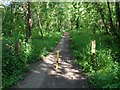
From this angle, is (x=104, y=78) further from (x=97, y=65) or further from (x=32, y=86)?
(x=32, y=86)

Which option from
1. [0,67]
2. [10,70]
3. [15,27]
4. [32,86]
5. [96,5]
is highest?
[96,5]

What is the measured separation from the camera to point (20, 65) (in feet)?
21.5

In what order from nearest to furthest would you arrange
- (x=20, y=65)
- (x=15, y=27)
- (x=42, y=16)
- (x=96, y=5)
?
1. (x=20, y=65)
2. (x=96, y=5)
3. (x=15, y=27)
4. (x=42, y=16)

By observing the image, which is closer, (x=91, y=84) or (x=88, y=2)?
(x=91, y=84)

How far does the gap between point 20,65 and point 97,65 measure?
5.20 m

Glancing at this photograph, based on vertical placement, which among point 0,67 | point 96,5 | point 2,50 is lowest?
point 0,67

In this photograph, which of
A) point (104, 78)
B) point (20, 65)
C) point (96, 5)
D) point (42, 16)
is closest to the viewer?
point (104, 78)

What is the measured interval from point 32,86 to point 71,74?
8.12ft

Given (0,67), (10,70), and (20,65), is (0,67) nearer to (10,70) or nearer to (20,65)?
(10,70)

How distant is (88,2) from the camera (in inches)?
514

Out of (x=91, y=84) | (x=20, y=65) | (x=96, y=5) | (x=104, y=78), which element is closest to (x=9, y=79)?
(x=20, y=65)

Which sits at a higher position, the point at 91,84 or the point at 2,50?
the point at 2,50

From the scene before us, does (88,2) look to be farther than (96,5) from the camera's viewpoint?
Yes

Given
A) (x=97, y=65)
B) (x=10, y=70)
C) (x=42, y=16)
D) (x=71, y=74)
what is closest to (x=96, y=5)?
(x=97, y=65)
